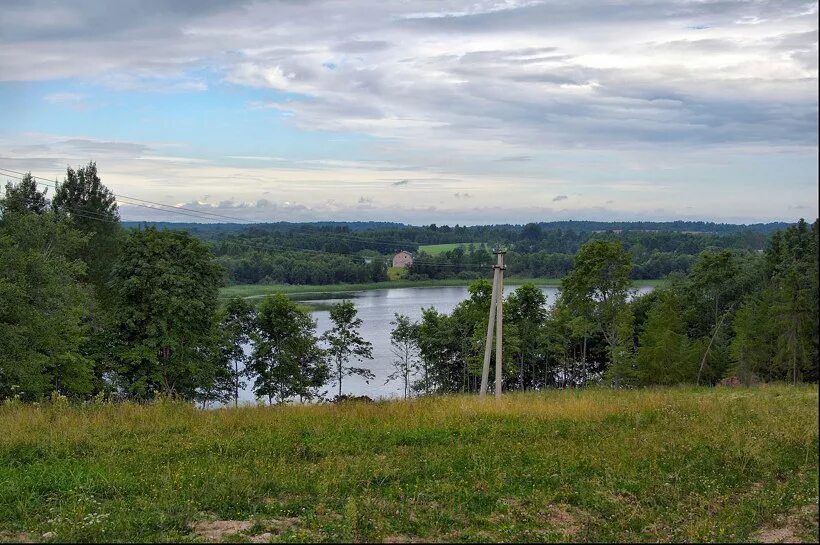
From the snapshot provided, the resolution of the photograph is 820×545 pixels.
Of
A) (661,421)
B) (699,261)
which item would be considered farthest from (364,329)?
(661,421)

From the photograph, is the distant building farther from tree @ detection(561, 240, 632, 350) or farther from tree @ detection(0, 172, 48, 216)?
tree @ detection(0, 172, 48, 216)

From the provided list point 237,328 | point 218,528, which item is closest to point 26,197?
point 237,328

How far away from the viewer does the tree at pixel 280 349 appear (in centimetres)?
3934

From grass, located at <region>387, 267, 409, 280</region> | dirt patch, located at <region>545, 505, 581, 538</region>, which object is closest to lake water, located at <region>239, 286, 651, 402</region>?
grass, located at <region>387, 267, 409, 280</region>

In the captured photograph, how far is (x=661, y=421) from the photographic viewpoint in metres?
9.91

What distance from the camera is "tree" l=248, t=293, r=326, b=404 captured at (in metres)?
39.3

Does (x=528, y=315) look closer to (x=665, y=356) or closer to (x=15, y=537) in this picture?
(x=665, y=356)

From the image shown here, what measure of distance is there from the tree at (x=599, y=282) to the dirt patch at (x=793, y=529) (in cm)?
3087

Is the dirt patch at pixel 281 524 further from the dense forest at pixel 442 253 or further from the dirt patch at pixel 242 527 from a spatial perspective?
the dense forest at pixel 442 253

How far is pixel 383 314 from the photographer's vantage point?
Result: 67.2 m

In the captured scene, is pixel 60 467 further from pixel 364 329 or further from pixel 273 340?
pixel 364 329

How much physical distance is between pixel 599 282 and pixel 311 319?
55.8 ft

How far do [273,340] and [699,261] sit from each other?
28382 mm

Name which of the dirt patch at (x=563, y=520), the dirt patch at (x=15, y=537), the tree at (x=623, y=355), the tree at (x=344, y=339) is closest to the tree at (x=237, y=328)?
the tree at (x=344, y=339)
